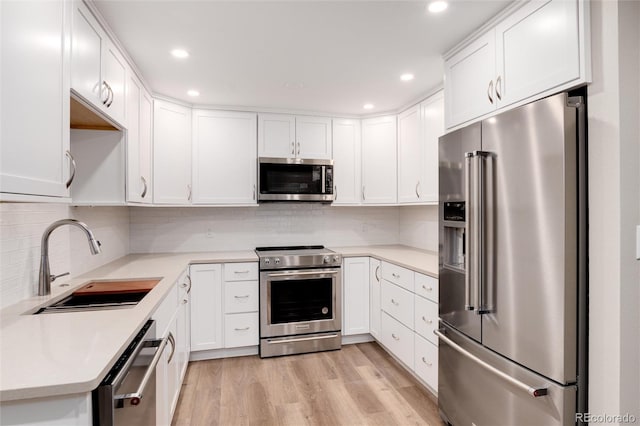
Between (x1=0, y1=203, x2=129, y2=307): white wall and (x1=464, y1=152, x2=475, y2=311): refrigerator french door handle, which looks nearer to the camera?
(x1=0, y1=203, x2=129, y2=307): white wall

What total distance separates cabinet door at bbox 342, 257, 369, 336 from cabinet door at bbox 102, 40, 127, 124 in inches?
89.8

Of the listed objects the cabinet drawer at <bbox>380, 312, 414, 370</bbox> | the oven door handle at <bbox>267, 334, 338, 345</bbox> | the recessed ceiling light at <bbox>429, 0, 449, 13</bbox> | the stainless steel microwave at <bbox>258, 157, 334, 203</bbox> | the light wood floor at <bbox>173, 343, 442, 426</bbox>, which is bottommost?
the light wood floor at <bbox>173, 343, 442, 426</bbox>

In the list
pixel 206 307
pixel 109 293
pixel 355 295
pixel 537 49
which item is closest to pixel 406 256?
pixel 355 295

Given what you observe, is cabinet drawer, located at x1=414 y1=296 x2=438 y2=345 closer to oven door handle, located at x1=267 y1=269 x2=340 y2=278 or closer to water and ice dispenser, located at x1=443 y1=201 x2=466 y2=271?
water and ice dispenser, located at x1=443 y1=201 x2=466 y2=271

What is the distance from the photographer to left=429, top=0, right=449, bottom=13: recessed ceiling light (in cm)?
171

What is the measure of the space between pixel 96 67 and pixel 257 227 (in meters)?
2.28

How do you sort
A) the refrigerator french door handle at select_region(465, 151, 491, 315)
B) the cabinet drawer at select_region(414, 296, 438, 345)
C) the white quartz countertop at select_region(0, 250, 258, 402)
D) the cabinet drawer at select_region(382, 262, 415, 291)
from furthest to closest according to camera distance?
1. the cabinet drawer at select_region(382, 262, 415, 291)
2. the cabinet drawer at select_region(414, 296, 438, 345)
3. the refrigerator french door handle at select_region(465, 151, 491, 315)
4. the white quartz countertop at select_region(0, 250, 258, 402)

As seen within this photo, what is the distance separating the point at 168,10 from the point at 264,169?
5.76 ft

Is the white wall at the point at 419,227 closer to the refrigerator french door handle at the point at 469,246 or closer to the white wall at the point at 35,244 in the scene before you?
the refrigerator french door handle at the point at 469,246

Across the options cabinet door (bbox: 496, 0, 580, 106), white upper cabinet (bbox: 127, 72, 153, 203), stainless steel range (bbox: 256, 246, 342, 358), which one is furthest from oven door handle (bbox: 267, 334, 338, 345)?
cabinet door (bbox: 496, 0, 580, 106)

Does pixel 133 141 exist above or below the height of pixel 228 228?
above

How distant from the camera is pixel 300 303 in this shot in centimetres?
328

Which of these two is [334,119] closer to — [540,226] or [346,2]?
[346,2]

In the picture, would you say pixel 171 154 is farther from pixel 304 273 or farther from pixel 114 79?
pixel 304 273
